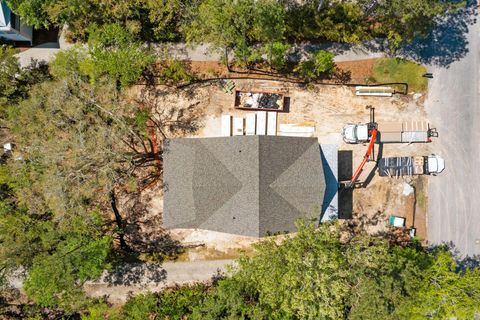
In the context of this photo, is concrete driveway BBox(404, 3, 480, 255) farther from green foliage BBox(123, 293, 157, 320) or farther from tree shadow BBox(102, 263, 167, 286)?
green foliage BBox(123, 293, 157, 320)

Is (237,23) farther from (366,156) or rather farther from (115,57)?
(366,156)

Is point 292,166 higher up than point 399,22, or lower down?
lower down

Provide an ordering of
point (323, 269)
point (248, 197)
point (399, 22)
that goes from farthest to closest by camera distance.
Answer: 1. point (399, 22)
2. point (248, 197)
3. point (323, 269)

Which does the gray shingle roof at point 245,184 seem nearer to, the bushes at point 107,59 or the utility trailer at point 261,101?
the utility trailer at point 261,101

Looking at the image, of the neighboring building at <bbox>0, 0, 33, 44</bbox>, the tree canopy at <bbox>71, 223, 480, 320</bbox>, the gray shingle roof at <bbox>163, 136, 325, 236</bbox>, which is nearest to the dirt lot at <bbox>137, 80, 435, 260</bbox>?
the gray shingle roof at <bbox>163, 136, 325, 236</bbox>

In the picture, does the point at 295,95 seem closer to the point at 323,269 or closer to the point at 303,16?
the point at 303,16

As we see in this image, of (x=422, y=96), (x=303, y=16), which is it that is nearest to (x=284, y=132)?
(x=303, y=16)
